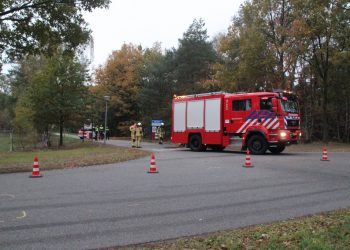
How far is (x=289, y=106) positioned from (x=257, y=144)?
2.58 meters

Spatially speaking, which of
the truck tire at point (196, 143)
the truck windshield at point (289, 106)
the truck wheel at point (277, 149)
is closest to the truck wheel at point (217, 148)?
the truck tire at point (196, 143)

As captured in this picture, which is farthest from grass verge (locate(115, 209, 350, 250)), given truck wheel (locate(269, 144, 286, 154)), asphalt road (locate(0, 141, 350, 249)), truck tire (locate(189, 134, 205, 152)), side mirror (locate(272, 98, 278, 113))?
truck tire (locate(189, 134, 205, 152))

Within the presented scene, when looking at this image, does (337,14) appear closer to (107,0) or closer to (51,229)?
(107,0)

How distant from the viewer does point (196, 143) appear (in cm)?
2648

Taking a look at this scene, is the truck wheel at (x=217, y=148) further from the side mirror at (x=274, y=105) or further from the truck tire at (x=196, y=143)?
the side mirror at (x=274, y=105)

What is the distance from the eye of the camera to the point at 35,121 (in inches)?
1373

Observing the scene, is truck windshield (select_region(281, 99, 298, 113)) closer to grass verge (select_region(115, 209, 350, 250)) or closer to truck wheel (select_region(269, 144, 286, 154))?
truck wheel (select_region(269, 144, 286, 154))

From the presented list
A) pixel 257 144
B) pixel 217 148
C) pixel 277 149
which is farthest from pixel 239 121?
pixel 217 148

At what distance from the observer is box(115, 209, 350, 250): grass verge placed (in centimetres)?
559

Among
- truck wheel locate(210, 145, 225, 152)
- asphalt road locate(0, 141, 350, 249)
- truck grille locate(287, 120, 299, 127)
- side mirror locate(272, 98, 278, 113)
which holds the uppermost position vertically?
side mirror locate(272, 98, 278, 113)

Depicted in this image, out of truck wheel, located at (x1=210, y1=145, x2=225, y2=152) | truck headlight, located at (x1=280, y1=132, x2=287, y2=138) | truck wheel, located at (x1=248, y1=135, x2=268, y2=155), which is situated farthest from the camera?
truck wheel, located at (x1=210, y1=145, x2=225, y2=152)

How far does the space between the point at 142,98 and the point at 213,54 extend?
371 inches

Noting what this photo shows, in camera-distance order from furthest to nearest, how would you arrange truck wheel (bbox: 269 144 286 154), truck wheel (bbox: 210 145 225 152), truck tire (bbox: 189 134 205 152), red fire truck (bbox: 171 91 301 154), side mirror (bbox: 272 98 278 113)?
truck wheel (bbox: 210 145 225 152)
truck tire (bbox: 189 134 205 152)
truck wheel (bbox: 269 144 286 154)
red fire truck (bbox: 171 91 301 154)
side mirror (bbox: 272 98 278 113)

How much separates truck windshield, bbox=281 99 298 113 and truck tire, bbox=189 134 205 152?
5.89m
